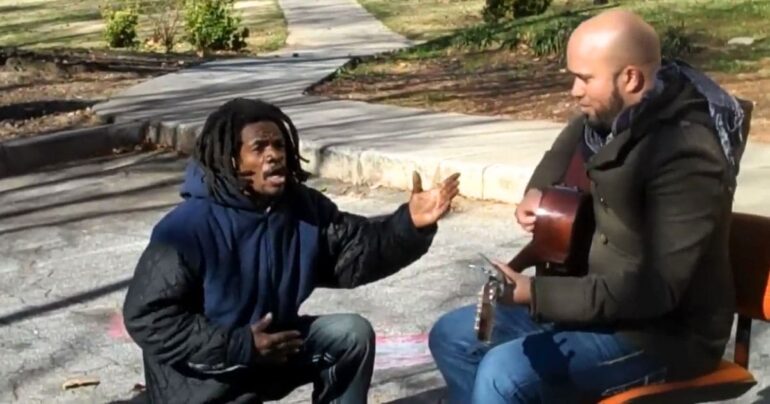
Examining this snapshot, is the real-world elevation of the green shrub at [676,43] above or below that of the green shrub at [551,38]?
above

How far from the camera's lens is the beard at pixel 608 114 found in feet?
11.0

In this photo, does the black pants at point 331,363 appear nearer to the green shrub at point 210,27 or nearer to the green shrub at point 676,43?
the green shrub at point 676,43

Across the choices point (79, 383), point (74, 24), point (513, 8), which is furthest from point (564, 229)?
point (74, 24)

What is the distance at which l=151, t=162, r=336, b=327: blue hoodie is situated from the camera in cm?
355

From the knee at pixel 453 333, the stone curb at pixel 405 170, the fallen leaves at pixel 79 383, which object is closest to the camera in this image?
the knee at pixel 453 333

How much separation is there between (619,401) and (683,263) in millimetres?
374

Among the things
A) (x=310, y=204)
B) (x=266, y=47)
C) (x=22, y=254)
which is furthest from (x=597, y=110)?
(x=266, y=47)

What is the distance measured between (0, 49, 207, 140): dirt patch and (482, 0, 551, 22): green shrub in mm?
5570

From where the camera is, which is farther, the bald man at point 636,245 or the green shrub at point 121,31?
the green shrub at point 121,31

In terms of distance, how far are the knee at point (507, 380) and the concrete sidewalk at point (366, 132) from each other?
13.3ft

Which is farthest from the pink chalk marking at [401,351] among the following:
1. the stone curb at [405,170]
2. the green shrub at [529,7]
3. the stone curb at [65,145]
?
the green shrub at [529,7]

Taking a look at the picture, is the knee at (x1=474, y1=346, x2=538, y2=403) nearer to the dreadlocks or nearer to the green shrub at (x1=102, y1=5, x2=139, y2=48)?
the dreadlocks

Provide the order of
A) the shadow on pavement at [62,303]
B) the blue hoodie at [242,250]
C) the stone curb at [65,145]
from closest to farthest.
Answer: the blue hoodie at [242,250] → the shadow on pavement at [62,303] → the stone curb at [65,145]

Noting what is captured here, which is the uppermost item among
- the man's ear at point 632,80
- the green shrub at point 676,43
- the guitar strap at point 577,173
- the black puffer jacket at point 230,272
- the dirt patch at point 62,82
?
the man's ear at point 632,80
